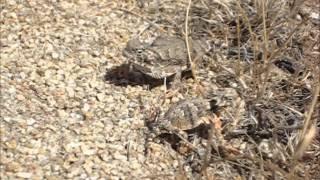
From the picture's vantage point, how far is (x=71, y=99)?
7.35 feet

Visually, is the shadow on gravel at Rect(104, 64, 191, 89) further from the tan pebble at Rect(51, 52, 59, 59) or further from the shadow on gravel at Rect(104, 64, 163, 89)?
the tan pebble at Rect(51, 52, 59, 59)

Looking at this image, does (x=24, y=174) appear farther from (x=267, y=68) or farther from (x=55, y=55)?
(x=267, y=68)

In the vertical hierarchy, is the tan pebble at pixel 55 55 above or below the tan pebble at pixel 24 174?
above

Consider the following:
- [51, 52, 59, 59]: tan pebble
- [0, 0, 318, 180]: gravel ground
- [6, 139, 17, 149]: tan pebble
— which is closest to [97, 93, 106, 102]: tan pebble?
[0, 0, 318, 180]: gravel ground

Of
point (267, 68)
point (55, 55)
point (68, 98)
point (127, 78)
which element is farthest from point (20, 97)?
point (267, 68)

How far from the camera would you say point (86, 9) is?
2.68m

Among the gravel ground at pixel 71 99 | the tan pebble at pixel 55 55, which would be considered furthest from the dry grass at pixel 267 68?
the tan pebble at pixel 55 55

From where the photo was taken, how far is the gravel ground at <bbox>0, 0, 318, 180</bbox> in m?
2.02

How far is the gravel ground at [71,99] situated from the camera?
2.02 m

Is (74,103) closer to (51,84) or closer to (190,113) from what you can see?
(51,84)

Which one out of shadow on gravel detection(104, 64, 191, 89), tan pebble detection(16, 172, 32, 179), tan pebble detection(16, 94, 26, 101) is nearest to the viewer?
tan pebble detection(16, 172, 32, 179)

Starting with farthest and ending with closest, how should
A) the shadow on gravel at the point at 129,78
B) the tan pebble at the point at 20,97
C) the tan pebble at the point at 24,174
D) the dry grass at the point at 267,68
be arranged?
the shadow on gravel at the point at 129,78
the tan pebble at the point at 20,97
the dry grass at the point at 267,68
the tan pebble at the point at 24,174

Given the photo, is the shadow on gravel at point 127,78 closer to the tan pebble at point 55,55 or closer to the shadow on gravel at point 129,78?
the shadow on gravel at point 129,78

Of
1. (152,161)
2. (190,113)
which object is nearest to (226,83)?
(190,113)
